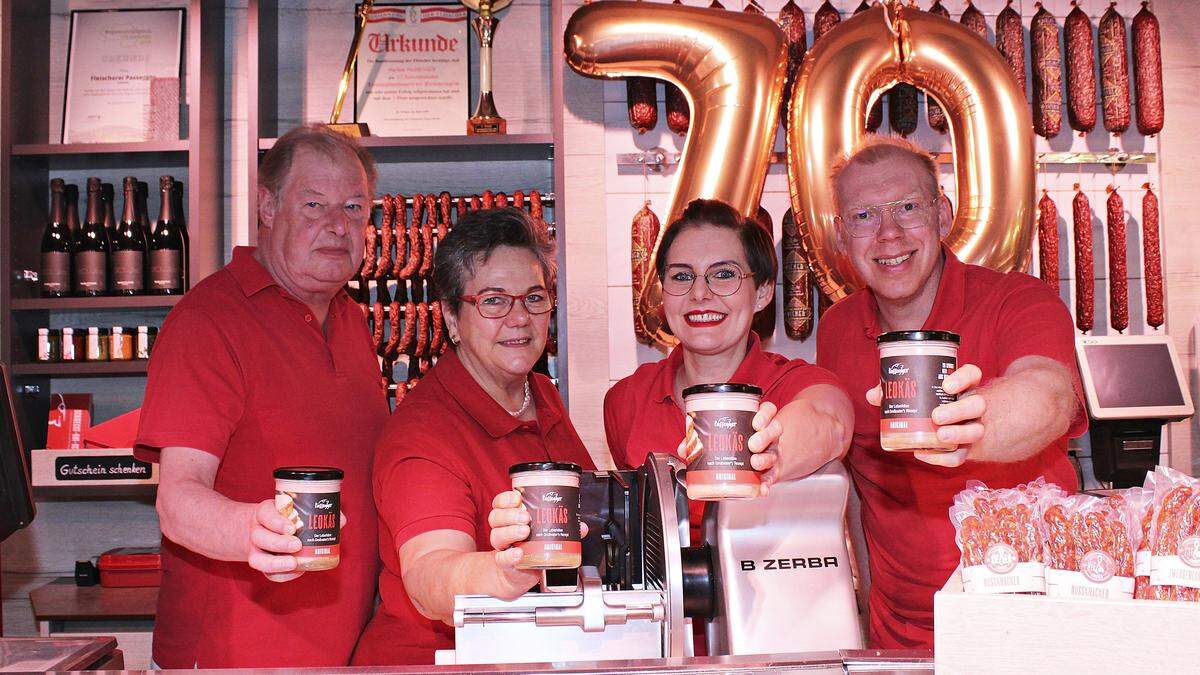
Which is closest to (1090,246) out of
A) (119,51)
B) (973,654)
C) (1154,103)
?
(1154,103)

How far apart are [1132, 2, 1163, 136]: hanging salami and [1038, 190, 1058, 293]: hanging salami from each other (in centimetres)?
48

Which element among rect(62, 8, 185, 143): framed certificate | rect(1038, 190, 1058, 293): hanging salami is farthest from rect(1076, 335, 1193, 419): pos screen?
rect(62, 8, 185, 143): framed certificate

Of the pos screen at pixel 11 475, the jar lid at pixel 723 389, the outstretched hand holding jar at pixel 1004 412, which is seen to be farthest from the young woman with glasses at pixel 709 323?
the pos screen at pixel 11 475

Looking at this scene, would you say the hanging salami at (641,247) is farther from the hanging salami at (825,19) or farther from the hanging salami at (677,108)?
the hanging salami at (825,19)

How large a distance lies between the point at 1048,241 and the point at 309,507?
3148 millimetres

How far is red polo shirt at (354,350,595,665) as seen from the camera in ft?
5.69

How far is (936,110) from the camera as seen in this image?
3867 millimetres

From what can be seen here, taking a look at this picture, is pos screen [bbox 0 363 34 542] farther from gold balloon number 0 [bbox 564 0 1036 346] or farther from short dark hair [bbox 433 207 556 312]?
gold balloon number 0 [bbox 564 0 1036 346]

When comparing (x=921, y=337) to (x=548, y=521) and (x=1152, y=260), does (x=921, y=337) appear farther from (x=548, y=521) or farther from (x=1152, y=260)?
(x=1152, y=260)

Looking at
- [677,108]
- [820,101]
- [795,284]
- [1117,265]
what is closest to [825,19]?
[820,101]

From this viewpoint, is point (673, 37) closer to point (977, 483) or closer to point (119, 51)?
point (119, 51)

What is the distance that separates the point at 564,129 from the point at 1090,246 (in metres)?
2.00

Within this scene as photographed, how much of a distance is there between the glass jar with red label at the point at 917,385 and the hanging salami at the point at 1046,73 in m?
2.92

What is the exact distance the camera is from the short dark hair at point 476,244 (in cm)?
206
